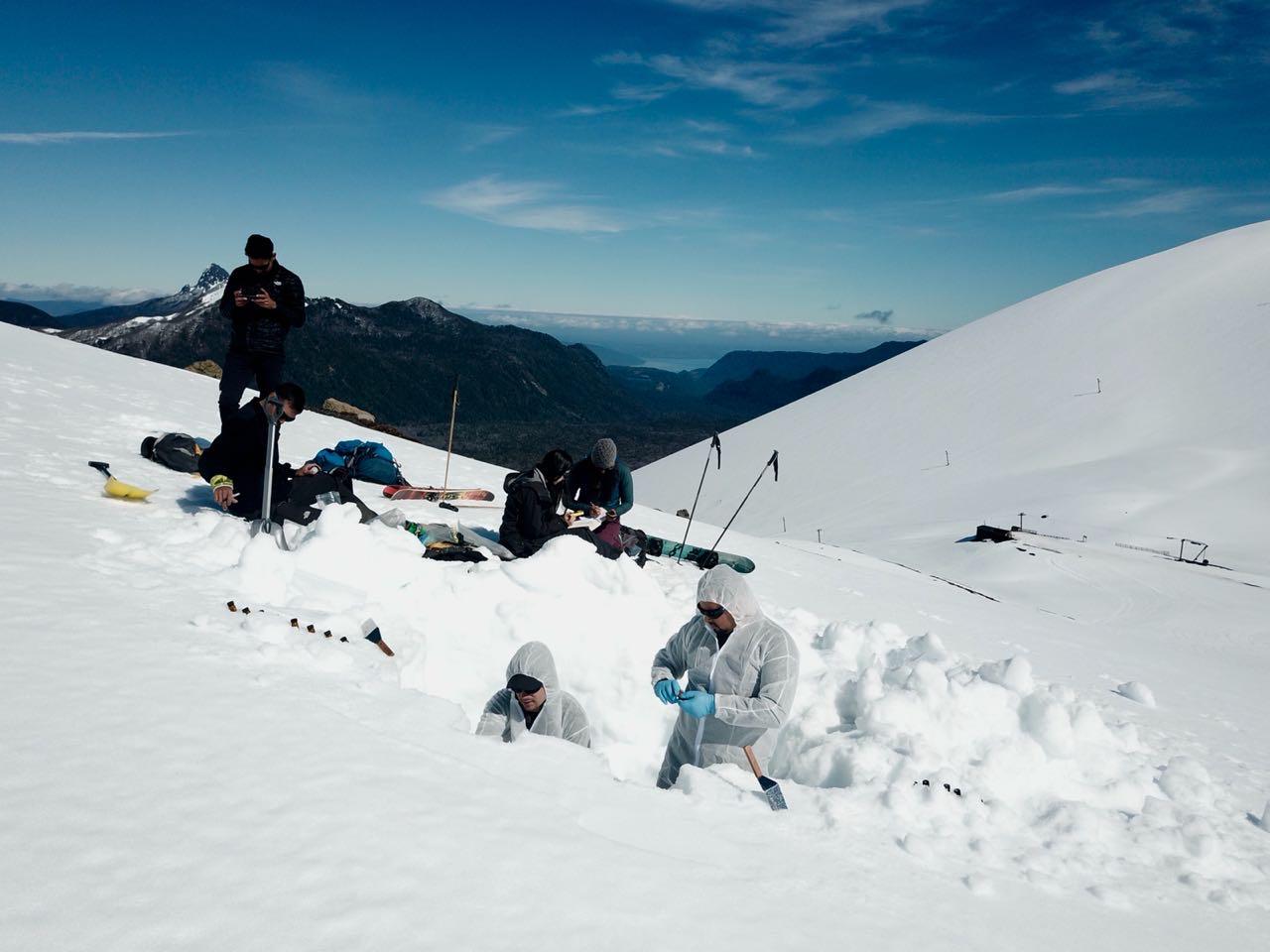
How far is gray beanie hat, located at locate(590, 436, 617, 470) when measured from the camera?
8.66m

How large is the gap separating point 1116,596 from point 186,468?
67.5 ft

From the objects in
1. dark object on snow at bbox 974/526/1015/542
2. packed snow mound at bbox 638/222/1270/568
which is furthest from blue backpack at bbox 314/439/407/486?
dark object on snow at bbox 974/526/1015/542

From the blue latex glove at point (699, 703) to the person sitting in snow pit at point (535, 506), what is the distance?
139 inches

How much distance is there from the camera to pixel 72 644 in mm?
3791

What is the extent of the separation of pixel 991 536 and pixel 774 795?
24.5 metres

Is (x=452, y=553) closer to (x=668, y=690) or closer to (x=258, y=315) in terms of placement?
(x=258, y=315)

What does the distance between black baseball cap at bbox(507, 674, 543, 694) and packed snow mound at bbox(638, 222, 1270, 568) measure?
24226 millimetres

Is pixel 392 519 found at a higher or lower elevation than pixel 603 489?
lower

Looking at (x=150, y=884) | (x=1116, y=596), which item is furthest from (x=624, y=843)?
(x=1116, y=596)

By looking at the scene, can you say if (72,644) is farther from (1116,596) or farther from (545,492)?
(1116,596)

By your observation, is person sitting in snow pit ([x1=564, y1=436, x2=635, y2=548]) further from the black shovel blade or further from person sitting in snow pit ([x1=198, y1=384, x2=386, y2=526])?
the black shovel blade

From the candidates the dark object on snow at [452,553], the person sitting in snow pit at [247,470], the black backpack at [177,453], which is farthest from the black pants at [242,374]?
the dark object on snow at [452,553]

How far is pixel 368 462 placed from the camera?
11031mm

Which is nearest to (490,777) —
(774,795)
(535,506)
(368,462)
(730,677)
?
(774,795)
